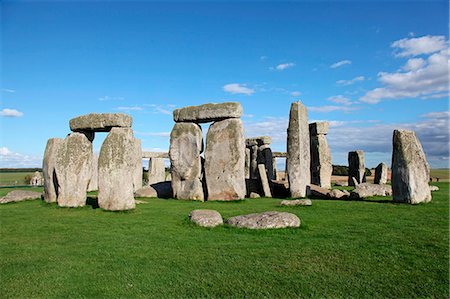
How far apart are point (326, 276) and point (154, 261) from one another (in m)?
2.68

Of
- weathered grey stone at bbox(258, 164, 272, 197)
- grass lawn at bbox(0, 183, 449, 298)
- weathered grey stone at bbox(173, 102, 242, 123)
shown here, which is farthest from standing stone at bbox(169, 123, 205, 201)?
grass lawn at bbox(0, 183, 449, 298)

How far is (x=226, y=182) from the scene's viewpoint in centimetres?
1420

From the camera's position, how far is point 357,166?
845 inches

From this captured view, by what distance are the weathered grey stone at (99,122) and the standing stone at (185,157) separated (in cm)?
404

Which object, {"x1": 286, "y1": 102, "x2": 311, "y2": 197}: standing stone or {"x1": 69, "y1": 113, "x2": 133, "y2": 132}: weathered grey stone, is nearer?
{"x1": 69, "y1": 113, "x2": 133, "y2": 132}: weathered grey stone

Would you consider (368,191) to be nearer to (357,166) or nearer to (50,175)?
(357,166)

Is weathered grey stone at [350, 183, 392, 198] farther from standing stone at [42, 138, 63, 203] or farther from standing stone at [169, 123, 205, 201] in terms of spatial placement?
standing stone at [42, 138, 63, 203]

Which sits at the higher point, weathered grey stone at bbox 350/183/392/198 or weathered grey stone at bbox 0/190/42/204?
weathered grey stone at bbox 350/183/392/198

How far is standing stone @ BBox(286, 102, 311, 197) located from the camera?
14070mm

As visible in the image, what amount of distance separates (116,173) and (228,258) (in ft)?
19.8

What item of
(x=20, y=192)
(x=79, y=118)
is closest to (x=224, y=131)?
(x=79, y=118)

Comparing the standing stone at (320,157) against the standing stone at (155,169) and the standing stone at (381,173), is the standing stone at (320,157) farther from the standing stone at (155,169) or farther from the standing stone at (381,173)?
the standing stone at (155,169)

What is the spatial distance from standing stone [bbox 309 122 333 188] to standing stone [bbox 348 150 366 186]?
2760mm

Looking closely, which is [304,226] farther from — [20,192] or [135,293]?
[20,192]
